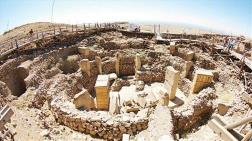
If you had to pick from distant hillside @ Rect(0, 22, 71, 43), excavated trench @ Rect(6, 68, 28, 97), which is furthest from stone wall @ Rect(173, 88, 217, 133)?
distant hillside @ Rect(0, 22, 71, 43)

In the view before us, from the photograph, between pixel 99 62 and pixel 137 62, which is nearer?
pixel 99 62

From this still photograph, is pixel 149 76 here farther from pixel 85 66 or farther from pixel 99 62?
pixel 85 66

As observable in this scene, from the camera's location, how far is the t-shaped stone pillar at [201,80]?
47.3 ft

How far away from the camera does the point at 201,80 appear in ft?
47.9

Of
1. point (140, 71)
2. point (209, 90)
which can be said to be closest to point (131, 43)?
point (140, 71)

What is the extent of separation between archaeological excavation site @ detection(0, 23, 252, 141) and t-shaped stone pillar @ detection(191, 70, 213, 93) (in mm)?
67

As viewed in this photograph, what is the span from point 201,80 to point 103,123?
802 cm

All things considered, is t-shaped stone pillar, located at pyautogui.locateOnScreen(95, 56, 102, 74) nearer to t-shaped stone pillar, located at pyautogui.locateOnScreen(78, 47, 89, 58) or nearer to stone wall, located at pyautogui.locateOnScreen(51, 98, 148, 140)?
t-shaped stone pillar, located at pyautogui.locateOnScreen(78, 47, 89, 58)

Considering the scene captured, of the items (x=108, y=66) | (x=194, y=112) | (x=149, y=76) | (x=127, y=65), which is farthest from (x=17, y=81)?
(x=194, y=112)

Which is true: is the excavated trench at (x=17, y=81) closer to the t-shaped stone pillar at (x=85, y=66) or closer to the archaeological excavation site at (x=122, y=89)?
→ the archaeological excavation site at (x=122, y=89)

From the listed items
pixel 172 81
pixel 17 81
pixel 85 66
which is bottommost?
pixel 17 81

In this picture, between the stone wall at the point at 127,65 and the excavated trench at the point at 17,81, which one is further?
the stone wall at the point at 127,65

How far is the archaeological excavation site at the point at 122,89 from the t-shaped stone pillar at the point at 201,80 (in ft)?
0.22

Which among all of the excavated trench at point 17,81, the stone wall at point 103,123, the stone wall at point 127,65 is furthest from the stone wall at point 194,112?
the excavated trench at point 17,81
